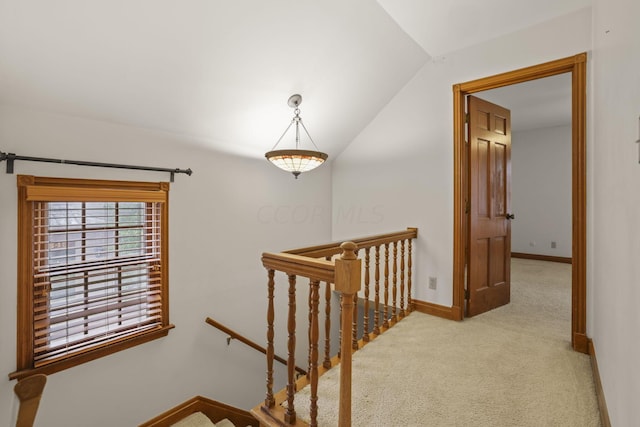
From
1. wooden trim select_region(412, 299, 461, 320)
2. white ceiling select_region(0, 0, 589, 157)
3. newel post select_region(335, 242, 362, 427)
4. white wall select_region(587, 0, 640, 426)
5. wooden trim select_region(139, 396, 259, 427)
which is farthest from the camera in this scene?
wooden trim select_region(412, 299, 461, 320)

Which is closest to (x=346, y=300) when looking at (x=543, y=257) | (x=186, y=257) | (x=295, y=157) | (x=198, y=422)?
(x=295, y=157)

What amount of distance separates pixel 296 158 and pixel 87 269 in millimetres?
1873

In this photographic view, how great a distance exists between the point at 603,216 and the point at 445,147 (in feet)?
4.79

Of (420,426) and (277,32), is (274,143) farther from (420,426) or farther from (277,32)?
(420,426)

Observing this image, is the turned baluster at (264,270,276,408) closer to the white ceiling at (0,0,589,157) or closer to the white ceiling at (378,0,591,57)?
the white ceiling at (0,0,589,157)

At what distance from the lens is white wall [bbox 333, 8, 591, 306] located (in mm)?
2443

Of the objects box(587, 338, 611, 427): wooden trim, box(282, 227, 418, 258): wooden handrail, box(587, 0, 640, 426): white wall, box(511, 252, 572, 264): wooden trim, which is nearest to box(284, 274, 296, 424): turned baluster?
box(282, 227, 418, 258): wooden handrail

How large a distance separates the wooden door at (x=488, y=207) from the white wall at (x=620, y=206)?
1089mm

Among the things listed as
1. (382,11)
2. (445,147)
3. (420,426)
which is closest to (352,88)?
(382,11)

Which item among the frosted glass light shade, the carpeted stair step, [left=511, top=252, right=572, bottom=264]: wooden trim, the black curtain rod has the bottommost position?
the carpeted stair step

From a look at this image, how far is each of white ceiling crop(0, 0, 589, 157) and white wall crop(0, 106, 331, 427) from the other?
211mm

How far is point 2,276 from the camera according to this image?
6.59ft

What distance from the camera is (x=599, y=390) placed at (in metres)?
1.62

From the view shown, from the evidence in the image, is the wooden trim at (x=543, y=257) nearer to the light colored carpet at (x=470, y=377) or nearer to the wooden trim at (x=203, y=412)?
the light colored carpet at (x=470, y=377)
